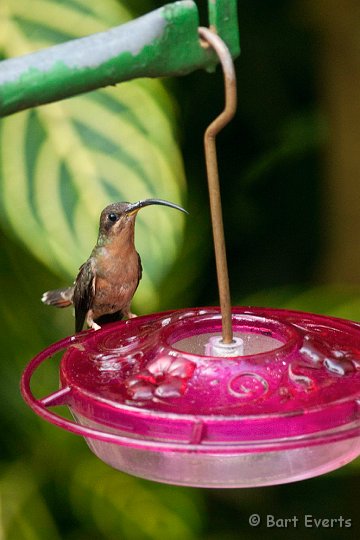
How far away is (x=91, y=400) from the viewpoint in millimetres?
1246

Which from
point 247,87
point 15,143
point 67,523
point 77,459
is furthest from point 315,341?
point 247,87

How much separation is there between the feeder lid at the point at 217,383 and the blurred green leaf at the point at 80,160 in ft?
2.36

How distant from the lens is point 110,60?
103cm

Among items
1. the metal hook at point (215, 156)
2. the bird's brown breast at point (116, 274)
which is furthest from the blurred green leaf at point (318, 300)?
the metal hook at point (215, 156)

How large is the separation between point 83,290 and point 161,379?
116cm

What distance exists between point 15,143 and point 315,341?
118 cm

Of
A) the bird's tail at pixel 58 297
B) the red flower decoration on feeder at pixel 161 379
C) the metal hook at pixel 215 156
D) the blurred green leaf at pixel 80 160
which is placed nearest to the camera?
the metal hook at pixel 215 156

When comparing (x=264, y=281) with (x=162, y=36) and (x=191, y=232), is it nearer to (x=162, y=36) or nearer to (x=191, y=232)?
(x=191, y=232)

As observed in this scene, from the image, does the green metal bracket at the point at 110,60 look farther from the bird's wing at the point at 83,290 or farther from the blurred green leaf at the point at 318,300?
the blurred green leaf at the point at 318,300

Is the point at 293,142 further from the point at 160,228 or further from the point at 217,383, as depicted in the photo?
the point at 217,383

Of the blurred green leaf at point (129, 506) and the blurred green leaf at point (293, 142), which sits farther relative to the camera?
the blurred green leaf at point (293, 142)

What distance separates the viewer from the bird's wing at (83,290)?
7.88 ft
